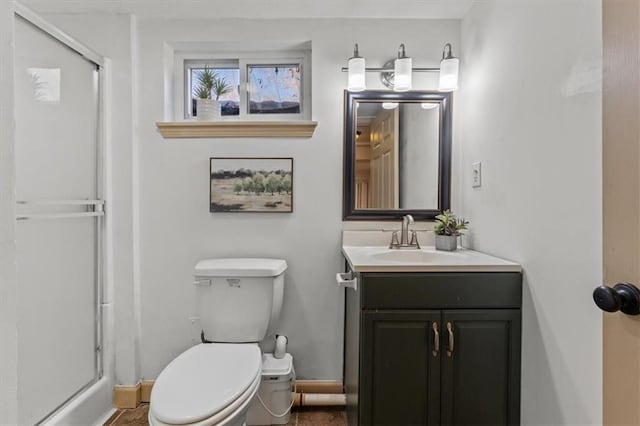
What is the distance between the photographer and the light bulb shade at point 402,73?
170 centimetres

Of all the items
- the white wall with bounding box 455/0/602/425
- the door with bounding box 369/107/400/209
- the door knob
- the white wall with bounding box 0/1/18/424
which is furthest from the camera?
the door with bounding box 369/107/400/209

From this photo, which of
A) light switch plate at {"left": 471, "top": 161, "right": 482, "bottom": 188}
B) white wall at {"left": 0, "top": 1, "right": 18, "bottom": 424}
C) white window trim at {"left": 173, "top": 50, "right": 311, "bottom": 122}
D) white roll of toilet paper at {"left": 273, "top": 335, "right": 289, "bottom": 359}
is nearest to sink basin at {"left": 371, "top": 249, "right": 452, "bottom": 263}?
light switch plate at {"left": 471, "top": 161, "right": 482, "bottom": 188}

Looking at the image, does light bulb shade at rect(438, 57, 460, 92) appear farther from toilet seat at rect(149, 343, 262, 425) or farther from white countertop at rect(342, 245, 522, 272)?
toilet seat at rect(149, 343, 262, 425)

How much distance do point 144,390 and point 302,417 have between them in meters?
0.87

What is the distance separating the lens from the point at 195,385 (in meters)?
1.22

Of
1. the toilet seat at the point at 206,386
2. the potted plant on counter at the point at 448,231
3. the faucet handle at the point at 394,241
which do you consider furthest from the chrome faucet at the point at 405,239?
the toilet seat at the point at 206,386

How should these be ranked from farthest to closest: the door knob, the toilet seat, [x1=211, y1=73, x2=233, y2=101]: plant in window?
[x1=211, y1=73, x2=233, y2=101]: plant in window < the toilet seat < the door knob

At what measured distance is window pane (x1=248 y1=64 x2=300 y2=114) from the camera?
6.53ft

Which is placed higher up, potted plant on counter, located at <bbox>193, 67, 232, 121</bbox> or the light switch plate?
potted plant on counter, located at <bbox>193, 67, 232, 121</bbox>

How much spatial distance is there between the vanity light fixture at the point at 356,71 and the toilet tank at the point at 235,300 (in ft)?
3.37

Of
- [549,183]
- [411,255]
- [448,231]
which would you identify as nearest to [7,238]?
[549,183]

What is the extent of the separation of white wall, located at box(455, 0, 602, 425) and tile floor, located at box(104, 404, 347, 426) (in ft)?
2.91

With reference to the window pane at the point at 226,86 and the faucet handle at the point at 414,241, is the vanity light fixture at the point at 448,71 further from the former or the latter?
the window pane at the point at 226,86

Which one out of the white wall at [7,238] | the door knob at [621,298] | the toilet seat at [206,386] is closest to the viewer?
the white wall at [7,238]
